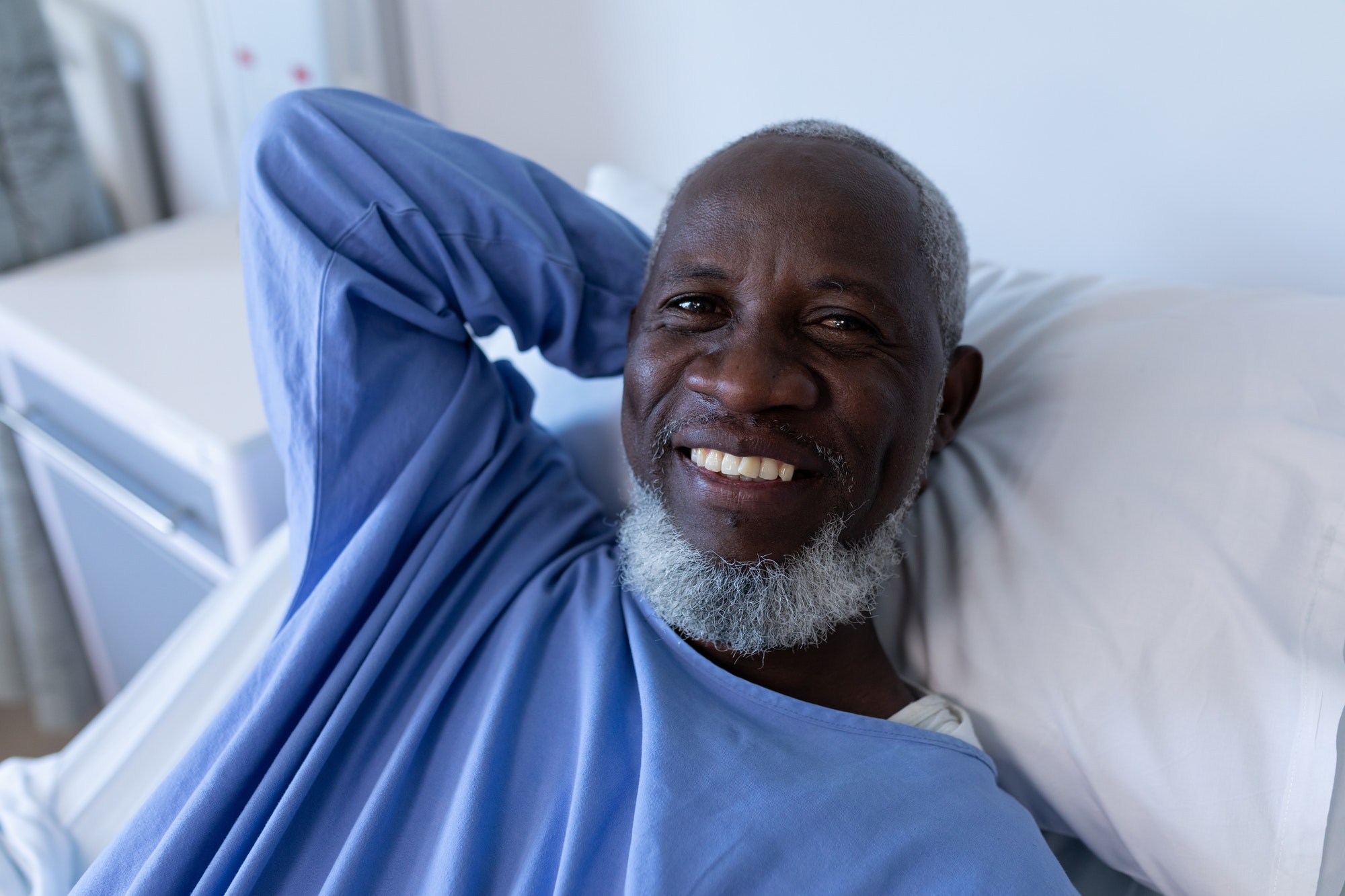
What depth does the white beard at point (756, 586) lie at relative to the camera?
2.75ft

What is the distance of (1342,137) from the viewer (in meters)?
1.01

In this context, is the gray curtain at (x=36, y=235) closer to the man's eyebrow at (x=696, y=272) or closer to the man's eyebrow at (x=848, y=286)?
the man's eyebrow at (x=696, y=272)

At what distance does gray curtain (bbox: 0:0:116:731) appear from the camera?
1.67 m

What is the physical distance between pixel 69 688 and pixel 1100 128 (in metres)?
1.93

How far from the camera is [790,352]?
82 centimetres

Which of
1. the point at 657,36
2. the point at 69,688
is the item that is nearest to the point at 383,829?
the point at 657,36

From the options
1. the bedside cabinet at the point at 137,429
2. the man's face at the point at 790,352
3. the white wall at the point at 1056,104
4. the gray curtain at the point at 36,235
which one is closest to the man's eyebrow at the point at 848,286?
the man's face at the point at 790,352

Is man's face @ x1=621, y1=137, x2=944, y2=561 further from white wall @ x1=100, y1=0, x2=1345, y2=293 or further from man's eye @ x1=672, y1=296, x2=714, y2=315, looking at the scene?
white wall @ x1=100, y1=0, x2=1345, y2=293

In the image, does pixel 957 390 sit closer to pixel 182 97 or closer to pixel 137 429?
pixel 137 429

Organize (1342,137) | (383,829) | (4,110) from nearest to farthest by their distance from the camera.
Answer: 1. (383,829)
2. (1342,137)
3. (4,110)

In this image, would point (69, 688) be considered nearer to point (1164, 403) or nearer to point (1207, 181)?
point (1164, 403)

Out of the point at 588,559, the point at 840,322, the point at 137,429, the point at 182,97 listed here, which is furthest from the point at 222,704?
the point at 182,97

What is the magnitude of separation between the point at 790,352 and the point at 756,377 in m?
0.05

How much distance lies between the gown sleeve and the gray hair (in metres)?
0.17
